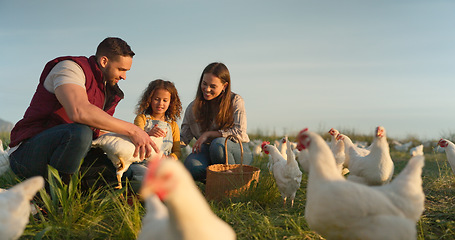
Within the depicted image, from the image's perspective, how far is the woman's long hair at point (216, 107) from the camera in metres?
4.36

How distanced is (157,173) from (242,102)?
136 inches

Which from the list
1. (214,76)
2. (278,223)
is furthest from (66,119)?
(278,223)

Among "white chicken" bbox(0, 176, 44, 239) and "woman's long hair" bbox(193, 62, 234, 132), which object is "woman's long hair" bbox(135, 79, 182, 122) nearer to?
"woman's long hair" bbox(193, 62, 234, 132)

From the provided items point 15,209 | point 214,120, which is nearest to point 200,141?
point 214,120

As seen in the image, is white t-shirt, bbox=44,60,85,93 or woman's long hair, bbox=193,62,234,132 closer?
white t-shirt, bbox=44,60,85,93

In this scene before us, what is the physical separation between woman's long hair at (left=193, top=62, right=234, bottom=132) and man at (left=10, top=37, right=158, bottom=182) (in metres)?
1.37

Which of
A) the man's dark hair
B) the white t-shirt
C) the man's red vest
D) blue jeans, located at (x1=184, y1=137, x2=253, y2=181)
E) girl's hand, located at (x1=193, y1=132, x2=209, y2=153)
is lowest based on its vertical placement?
blue jeans, located at (x1=184, y1=137, x2=253, y2=181)

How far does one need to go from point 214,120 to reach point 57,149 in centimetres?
216

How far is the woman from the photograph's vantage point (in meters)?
4.23

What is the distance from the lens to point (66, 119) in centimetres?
315

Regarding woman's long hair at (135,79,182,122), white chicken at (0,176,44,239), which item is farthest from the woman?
white chicken at (0,176,44,239)

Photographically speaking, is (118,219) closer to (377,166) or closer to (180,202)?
(180,202)

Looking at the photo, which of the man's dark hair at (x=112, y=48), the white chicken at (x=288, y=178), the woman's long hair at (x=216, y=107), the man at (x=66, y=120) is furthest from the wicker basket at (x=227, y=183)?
the man's dark hair at (x=112, y=48)

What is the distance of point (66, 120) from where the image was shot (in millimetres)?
3156
